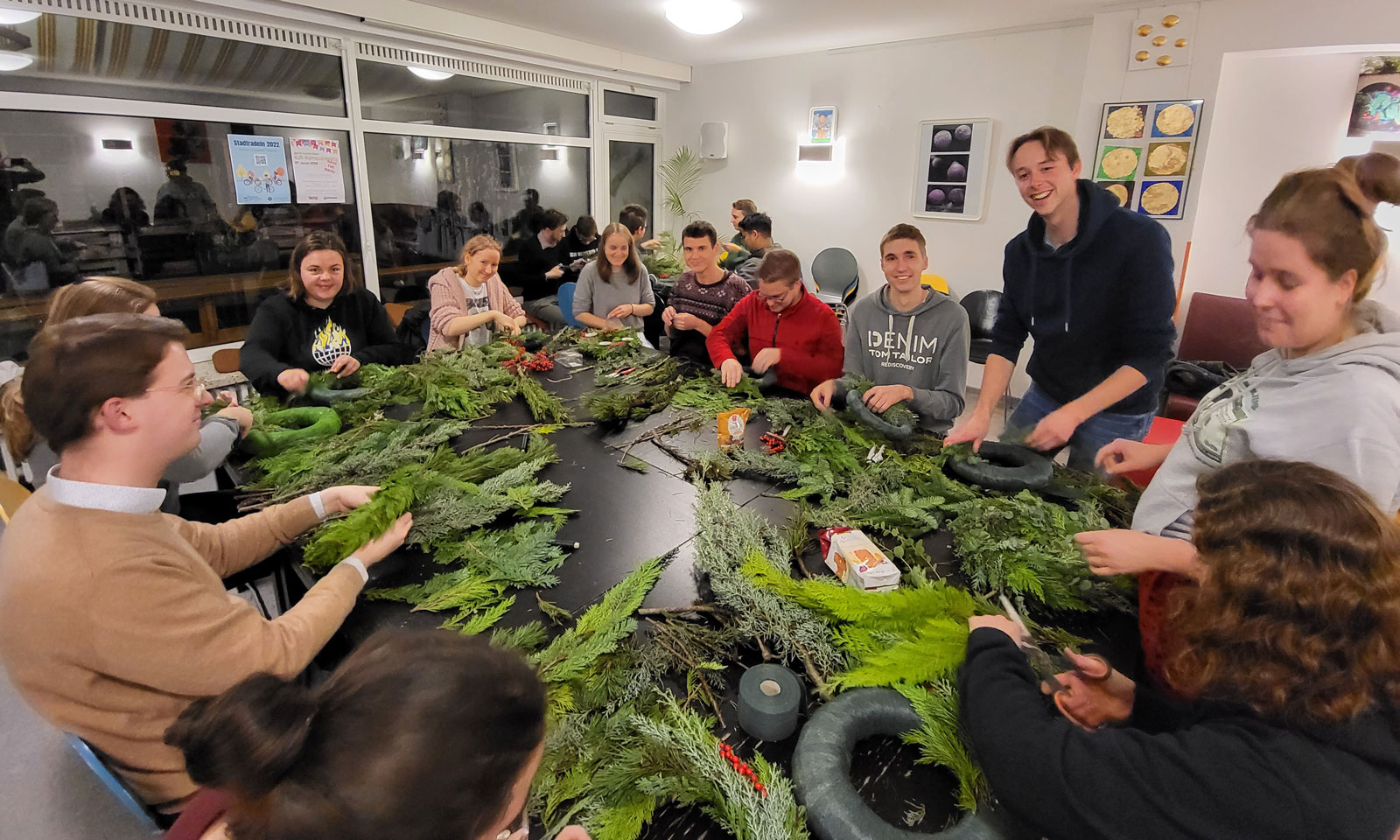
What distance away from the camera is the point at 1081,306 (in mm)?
2275

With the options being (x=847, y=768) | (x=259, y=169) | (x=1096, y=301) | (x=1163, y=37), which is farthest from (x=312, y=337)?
(x=1163, y=37)

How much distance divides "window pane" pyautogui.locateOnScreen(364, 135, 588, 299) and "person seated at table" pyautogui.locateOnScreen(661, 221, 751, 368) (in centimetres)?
307

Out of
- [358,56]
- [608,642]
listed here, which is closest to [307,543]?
[608,642]

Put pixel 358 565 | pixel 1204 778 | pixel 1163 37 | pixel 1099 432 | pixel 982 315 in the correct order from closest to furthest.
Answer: pixel 1204 778 < pixel 358 565 < pixel 1099 432 < pixel 1163 37 < pixel 982 315

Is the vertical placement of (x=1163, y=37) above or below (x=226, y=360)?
above

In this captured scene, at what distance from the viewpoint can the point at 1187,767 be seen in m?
0.76

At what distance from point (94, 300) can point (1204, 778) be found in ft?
9.02

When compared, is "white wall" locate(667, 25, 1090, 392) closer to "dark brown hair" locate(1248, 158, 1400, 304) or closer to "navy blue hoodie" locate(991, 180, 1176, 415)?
"navy blue hoodie" locate(991, 180, 1176, 415)

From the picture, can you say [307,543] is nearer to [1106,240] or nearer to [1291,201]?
[1291,201]

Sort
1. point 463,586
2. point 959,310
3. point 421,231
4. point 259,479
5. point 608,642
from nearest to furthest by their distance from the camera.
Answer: point 608,642 → point 463,586 → point 259,479 → point 959,310 → point 421,231

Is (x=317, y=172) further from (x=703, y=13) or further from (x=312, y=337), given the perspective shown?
(x=703, y=13)

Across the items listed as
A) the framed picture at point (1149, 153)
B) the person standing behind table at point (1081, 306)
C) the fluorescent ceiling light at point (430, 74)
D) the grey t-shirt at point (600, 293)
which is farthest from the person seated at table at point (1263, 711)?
the fluorescent ceiling light at point (430, 74)

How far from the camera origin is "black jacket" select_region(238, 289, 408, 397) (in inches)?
104

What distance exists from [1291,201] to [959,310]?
1500 millimetres
